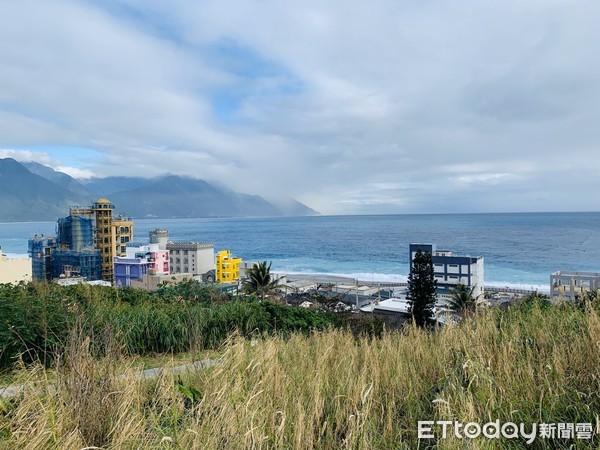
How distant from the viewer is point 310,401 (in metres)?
2.47

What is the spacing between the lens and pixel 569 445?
1986 mm

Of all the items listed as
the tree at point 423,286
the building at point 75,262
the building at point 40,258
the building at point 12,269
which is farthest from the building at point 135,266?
the tree at point 423,286

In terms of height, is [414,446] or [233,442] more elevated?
[233,442]

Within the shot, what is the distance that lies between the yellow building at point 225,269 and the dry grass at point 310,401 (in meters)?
45.2

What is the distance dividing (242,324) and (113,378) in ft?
15.6

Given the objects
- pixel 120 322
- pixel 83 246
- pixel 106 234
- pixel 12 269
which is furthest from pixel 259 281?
pixel 83 246

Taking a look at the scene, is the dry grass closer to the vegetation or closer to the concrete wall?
the vegetation

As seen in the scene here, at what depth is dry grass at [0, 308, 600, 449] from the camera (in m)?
2.03

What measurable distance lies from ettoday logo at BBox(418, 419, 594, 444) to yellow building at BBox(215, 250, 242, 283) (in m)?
46.2

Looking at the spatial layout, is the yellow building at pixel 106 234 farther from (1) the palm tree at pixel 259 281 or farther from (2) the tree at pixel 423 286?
(2) the tree at pixel 423 286

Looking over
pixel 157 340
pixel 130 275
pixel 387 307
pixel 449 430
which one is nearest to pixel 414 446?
pixel 449 430

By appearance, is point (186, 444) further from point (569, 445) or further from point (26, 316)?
point (26, 316)

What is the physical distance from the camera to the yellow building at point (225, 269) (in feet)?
156

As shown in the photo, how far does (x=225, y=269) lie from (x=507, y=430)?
46.8 metres
